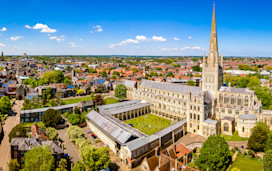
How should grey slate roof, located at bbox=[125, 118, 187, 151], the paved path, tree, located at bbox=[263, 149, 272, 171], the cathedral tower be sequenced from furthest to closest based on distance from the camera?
the cathedral tower → the paved path → grey slate roof, located at bbox=[125, 118, 187, 151] → tree, located at bbox=[263, 149, 272, 171]

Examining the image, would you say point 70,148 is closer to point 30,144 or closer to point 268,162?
point 30,144

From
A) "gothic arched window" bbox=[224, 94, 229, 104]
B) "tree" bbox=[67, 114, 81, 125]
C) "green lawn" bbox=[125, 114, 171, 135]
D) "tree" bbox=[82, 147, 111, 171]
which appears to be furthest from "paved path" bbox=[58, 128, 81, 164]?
"gothic arched window" bbox=[224, 94, 229, 104]

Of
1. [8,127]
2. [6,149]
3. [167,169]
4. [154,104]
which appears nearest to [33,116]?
[8,127]

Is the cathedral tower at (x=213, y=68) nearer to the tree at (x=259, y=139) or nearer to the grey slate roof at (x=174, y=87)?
the grey slate roof at (x=174, y=87)

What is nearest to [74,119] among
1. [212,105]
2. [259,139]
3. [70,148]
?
[70,148]

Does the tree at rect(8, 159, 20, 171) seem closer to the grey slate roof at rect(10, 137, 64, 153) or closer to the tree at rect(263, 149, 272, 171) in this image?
the grey slate roof at rect(10, 137, 64, 153)

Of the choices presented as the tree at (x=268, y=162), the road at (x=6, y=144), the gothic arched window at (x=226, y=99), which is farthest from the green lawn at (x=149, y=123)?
the road at (x=6, y=144)
